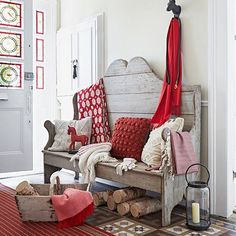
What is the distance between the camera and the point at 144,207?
8.68 ft

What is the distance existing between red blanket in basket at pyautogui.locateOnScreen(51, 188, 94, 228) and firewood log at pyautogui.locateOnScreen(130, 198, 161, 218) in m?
0.37

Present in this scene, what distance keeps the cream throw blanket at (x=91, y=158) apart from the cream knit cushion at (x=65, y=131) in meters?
0.50

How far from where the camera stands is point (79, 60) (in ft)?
14.3

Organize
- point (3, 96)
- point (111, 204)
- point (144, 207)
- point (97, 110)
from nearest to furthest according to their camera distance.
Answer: point (144, 207)
point (111, 204)
point (97, 110)
point (3, 96)

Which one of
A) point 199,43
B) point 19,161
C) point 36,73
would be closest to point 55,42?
point 36,73

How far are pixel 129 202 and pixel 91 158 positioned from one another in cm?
52

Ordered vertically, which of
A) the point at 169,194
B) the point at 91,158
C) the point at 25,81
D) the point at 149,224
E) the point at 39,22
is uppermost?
the point at 39,22

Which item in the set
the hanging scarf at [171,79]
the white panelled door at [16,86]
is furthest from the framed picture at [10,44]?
the hanging scarf at [171,79]

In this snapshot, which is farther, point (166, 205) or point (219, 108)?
point (219, 108)

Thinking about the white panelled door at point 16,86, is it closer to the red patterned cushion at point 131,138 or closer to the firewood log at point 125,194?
the red patterned cushion at point 131,138

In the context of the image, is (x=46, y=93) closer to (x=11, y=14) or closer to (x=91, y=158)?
(x=11, y=14)

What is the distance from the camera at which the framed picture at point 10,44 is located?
173 inches

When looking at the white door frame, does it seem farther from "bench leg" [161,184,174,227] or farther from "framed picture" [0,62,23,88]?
"framed picture" [0,62,23,88]

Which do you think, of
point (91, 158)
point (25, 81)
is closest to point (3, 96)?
point (25, 81)
